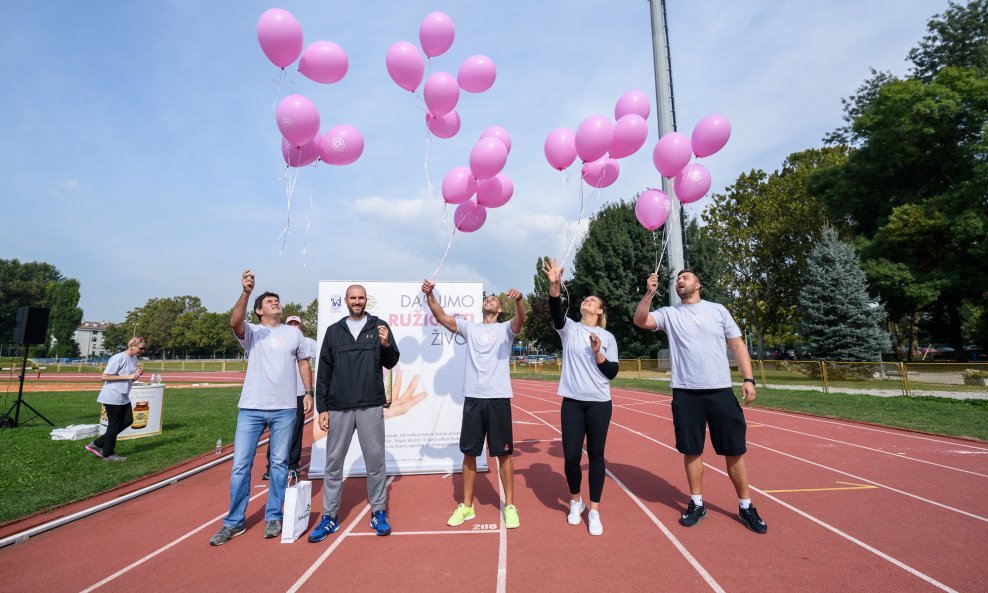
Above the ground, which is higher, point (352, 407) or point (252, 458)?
point (352, 407)

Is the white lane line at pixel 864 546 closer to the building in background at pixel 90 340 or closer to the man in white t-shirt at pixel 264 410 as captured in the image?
the man in white t-shirt at pixel 264 410

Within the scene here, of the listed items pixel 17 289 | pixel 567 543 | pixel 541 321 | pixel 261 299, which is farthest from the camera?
pixel 17 289

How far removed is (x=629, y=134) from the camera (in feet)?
19.4

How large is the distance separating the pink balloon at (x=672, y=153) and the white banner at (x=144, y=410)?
30.9ft

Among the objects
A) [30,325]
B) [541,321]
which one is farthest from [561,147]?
[541,321]

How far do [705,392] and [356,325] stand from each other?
314cm

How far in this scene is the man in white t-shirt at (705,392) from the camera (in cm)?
386

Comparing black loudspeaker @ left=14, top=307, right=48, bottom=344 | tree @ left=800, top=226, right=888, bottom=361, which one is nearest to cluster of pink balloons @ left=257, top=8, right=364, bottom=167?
black loudspeaker @ left=14, top=307, right=48, bottom=344

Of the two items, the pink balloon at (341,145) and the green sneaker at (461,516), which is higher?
the pink balloon at (341,145)

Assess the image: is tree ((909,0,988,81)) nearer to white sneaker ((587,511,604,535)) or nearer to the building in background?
white sneaker ((587,511,604,535))

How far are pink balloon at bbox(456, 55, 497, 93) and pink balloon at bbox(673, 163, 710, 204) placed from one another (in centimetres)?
294

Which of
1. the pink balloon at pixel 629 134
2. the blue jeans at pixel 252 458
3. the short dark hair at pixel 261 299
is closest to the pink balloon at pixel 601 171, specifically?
the pink balloon at pixel 629 134

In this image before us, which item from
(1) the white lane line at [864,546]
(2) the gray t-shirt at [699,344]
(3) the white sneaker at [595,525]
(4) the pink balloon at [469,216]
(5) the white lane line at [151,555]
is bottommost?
(5) the white lane line at [151,555]

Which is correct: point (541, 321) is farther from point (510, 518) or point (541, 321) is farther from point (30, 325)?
point (510, 518)
